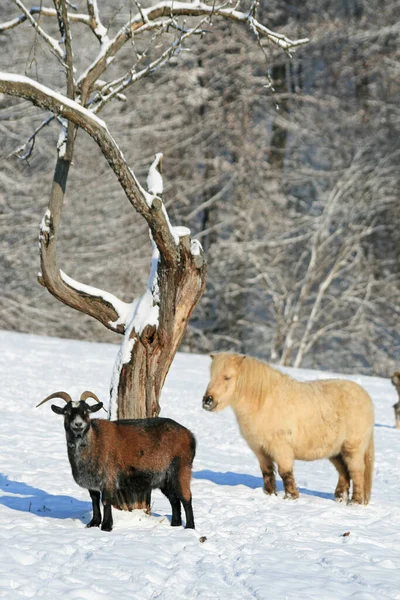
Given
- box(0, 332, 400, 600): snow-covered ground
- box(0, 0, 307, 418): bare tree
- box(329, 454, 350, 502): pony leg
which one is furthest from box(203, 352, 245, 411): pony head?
box(329, 454, 350, 502): pony leg

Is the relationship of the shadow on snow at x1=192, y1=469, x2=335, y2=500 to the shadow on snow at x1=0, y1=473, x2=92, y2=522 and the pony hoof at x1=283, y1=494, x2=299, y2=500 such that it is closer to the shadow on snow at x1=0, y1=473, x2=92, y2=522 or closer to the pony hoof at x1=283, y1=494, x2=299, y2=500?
the pony hoof at x1=283, y1=494, x2=299, y2=500

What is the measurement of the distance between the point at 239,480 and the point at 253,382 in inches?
82.1

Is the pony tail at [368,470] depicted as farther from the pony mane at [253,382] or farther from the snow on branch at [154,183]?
the snow on branch at [154,183]

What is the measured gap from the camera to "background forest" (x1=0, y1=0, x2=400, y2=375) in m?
27.7

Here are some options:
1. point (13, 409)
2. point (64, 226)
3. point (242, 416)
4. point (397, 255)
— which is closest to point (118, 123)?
point (64, 226)

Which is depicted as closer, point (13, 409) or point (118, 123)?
point (13, 409)

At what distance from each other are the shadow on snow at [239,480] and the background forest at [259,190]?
53.5 feet

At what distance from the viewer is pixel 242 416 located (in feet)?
31.5

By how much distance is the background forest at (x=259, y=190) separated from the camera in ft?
91.0

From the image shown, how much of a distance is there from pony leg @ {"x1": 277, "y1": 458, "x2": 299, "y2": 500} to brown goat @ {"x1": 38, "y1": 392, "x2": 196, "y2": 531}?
1.98 meters

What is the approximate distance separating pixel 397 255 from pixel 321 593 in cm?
2556

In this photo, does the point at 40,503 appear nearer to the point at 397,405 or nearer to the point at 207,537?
the point at 207,537

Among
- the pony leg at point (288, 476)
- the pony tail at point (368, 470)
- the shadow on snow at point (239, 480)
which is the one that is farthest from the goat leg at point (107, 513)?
the pony tail at point (368, 470)

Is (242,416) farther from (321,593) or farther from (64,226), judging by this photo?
(64,226)
